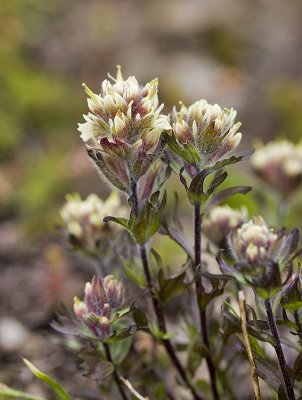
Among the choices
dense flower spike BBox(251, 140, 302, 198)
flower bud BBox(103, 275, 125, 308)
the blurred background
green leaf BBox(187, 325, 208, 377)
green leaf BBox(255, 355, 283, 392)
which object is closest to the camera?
green leaf BBox(255, 355, 283, 392)

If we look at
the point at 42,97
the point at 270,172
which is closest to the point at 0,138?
the point at 42,97

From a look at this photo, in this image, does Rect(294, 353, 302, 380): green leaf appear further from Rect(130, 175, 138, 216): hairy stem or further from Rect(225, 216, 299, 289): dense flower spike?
Rect(130, 175, 138, 216): hairy stem

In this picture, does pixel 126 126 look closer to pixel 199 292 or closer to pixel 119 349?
pixel 199 292

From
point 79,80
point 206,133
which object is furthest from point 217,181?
point 79,80

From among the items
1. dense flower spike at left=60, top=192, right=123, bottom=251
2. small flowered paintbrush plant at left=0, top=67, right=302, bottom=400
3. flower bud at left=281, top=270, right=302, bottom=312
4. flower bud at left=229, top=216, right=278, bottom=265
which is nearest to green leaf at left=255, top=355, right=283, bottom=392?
small flowered paintbrush plant at left=0, top=67, right=302, bottom=400

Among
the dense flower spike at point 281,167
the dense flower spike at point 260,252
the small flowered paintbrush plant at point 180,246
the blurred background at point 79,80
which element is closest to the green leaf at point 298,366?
the small flowered paintbrush plant at point 180,246

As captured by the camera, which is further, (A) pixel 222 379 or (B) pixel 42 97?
(B) pixel 42 97

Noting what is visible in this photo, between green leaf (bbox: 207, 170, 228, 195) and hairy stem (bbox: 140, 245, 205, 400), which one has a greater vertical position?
green leaf (bbox: 207, 170, 228, 195)

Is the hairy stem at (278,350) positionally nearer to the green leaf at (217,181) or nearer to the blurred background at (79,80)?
the green leaf at (217,181)

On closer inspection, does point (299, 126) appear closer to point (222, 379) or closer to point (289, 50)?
point (289, 50)
